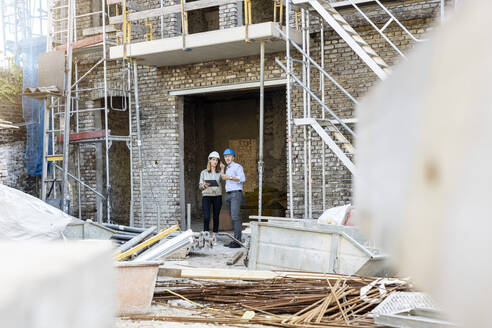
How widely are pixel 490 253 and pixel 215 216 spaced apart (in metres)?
10.9

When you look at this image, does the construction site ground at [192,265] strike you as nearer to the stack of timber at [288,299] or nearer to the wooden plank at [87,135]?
the stack of timber at [288,299]

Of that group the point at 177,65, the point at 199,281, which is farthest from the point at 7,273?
the point at 177,65

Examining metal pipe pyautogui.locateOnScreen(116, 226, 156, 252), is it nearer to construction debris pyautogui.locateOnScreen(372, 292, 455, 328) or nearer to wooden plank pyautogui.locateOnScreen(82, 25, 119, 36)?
construction debris pyautogui.locateOnScreen(372, 292, 455, 328)

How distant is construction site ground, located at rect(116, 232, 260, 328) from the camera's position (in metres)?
5.29

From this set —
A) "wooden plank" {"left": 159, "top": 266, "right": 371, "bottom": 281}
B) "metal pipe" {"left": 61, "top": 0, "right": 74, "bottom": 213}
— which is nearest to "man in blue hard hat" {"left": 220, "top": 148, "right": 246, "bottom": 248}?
"metal pipe" {"left": 61, "top": 0, "right": 74, "bottom": 213}

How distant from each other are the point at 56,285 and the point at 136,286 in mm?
5262

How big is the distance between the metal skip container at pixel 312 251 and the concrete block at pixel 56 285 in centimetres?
574

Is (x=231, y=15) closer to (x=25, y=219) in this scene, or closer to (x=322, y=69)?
(x=322, y=69)

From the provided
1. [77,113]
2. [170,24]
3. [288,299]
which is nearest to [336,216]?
[288,299]

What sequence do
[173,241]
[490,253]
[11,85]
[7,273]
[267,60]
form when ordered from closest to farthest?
[490,253] → [7,273] → [173,241] → [267,60] → [11,85]

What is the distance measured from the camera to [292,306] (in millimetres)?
5676

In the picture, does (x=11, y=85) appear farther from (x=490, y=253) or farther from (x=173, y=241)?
(x=490, y=253)

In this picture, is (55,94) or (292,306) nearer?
(292,306)

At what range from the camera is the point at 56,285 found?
0.57 metres
